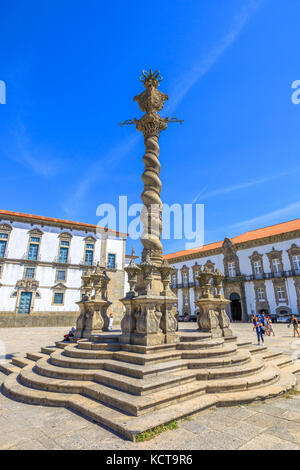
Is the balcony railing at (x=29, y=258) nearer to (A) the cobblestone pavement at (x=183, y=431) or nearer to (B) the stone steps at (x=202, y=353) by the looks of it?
(A) the cobblestone pavement at (x=183, y=431)

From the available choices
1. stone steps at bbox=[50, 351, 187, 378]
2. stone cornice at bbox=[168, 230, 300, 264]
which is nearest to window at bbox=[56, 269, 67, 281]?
stone cornice at bbox=[168, 230, 300, 264]

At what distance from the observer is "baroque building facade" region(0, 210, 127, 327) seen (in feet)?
77.1

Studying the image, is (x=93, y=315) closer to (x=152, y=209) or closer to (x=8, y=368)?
(x=8, y=368)

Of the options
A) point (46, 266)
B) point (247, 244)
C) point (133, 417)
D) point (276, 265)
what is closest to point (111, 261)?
point (46, 266)

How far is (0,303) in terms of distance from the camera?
22781 mm

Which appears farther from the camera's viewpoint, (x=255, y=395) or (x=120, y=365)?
(x=120, y=365)

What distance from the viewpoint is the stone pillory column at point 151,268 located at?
6094 millimetres

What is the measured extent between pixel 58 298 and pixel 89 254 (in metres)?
5.66

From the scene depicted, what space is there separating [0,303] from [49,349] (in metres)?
18.6

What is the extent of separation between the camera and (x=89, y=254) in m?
27.4

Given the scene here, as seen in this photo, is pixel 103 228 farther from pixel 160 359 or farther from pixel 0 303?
pixel 160 359

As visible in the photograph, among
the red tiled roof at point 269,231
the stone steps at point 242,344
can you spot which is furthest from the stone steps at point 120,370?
the red tiled roof at point 269,231

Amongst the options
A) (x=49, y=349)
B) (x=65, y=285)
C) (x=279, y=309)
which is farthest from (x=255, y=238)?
(x=49, y=349)

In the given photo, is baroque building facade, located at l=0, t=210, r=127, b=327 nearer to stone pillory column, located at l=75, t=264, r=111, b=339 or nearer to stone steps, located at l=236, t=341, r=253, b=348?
stone pillory column, located at l=75, t=264, r=111, b=339
